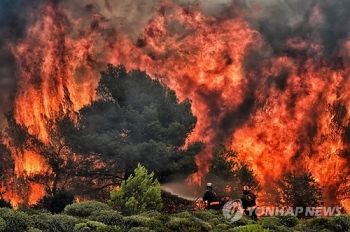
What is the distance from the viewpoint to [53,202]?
2623 centimetres

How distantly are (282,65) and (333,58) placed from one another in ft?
12.0

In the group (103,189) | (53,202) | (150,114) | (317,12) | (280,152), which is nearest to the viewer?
(53,202)

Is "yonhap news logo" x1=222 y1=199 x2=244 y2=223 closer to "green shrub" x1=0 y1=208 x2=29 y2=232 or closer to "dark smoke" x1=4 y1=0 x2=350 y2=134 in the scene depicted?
"green shrub" x1=0 y1=208 x2=29 y2=232

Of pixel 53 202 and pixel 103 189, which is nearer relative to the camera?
pixel 53 202

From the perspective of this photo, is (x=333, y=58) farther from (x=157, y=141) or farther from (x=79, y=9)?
(x=79, y=9)

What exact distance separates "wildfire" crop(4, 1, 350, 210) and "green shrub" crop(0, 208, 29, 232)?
17658 mm

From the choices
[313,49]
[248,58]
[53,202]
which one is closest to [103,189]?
[53,202]

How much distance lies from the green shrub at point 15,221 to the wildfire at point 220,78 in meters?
17.7

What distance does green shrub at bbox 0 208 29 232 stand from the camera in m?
18.0

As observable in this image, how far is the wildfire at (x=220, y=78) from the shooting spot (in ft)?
119

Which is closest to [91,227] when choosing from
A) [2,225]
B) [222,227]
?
[2,225]

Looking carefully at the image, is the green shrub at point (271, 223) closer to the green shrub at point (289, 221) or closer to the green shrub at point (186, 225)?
the green shrub at point (289, 221)

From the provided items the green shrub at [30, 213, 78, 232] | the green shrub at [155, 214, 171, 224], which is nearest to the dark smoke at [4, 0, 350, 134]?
the green shrub at [155, 214, 171, 224]

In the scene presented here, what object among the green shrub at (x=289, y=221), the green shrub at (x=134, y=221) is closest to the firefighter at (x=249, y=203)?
the green shrub at (x=289, y=221)
